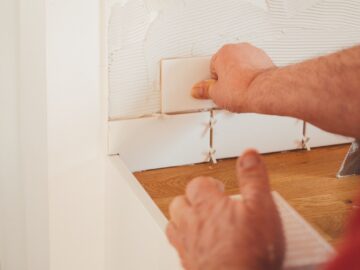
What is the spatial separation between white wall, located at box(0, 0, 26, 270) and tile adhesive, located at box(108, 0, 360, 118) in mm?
251

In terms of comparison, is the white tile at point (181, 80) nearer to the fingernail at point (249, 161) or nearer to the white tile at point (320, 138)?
the white tile at point (320, 138)

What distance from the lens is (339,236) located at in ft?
3.54

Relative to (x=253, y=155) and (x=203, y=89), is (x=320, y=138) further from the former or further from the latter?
(x=253, y=155)

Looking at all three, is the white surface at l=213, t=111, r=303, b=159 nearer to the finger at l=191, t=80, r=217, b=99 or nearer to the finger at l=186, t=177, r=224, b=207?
the finger at l=191, t=80, r=217, b=99

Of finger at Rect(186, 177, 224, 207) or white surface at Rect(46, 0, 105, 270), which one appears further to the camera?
white surface at Rect(46, 0, 105, 270)

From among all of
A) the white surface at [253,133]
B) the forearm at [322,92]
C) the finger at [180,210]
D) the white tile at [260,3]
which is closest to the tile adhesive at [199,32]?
the white tile at [260,3]

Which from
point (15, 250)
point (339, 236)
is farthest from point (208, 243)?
point (15, 250)

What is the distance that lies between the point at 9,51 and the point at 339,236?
0.68 m

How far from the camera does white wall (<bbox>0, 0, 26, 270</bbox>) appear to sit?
1.34 metres

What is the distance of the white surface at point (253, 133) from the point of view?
1304 millimetres

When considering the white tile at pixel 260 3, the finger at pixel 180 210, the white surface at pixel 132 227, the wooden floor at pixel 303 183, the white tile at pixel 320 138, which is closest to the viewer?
the finger at pixel 180 210

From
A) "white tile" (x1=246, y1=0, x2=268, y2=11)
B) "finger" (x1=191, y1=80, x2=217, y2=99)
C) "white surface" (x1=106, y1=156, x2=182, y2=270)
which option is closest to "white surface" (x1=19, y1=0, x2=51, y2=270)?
Result: "white surface" (x1=106, y1=156, x2=182, y2=270)

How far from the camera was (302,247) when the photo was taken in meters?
0.85

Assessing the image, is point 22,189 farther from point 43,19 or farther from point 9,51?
point 43,19
